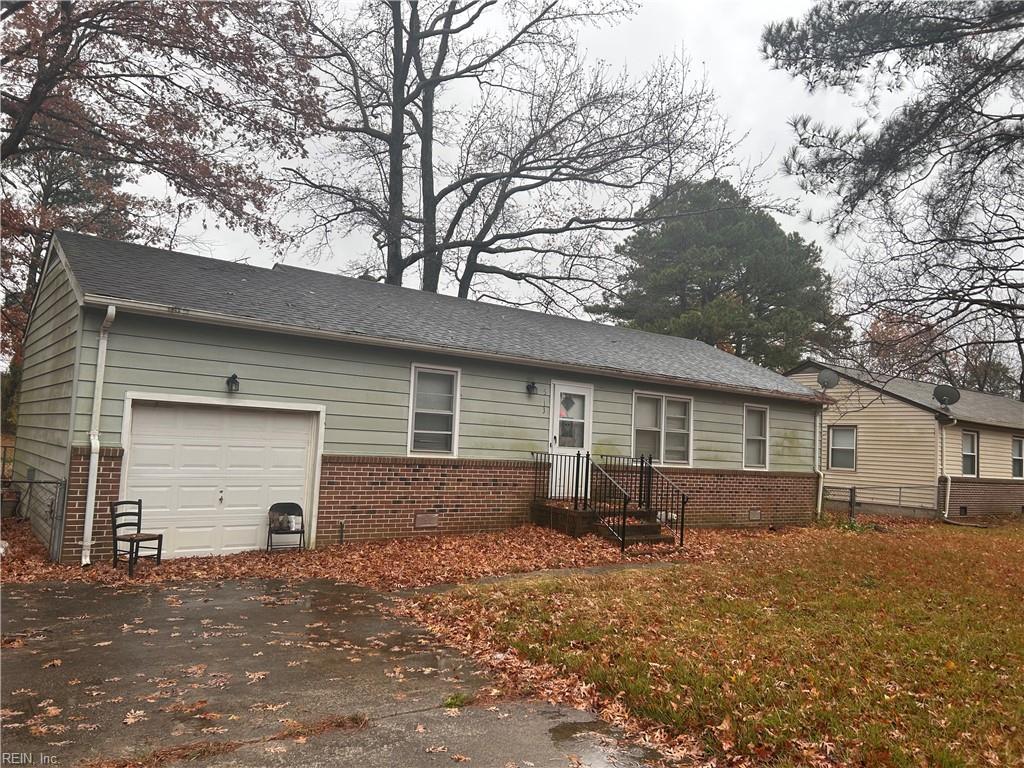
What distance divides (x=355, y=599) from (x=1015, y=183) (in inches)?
410

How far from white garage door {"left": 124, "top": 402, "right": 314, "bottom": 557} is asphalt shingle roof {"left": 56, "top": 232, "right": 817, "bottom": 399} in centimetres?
141

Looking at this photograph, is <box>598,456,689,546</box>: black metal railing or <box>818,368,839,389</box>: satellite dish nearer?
<box>598,456,689,546</box>: black metal railing

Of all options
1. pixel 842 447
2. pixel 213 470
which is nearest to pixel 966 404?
pixel 842 447

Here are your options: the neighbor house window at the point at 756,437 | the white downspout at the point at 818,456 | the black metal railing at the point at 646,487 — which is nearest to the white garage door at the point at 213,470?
the black metal railing at the point at 646,487

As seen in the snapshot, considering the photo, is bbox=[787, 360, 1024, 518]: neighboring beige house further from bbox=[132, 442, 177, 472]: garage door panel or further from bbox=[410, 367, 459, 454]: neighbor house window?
bbox=[132, 442, 177, 472]: garage door panel

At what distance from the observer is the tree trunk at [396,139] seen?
2241 centimetres

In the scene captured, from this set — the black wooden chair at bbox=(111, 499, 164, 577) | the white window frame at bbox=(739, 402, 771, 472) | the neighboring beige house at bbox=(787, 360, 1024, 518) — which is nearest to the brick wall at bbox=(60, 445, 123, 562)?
the black wooden chair at bbox=(111, 499, 164, 577)

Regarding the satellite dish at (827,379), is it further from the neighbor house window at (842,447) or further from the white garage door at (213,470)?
the white garage door at (213,470)

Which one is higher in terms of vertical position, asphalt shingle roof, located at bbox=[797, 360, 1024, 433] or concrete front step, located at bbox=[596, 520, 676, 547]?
asphalt shingle roof, located at bbox=[797, 360, 1024, 433]

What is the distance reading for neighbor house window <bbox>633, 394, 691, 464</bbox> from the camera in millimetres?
13773

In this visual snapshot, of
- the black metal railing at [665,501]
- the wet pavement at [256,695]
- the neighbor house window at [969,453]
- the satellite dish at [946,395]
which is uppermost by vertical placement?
the satellite dish at [946,395]

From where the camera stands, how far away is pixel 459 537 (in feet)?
36.2

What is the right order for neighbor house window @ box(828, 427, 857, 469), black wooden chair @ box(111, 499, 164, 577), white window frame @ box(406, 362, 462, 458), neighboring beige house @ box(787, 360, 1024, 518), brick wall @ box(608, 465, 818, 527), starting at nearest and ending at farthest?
black wooden chair @ box(111, 499, 164, 577) < white window frame @ box(406, 362, 462, 458) < brick wall @ box(608, 465, 818, 527) < neighboring beige house @ box(787, 360, 1024, 518) < neighbor house window @ box(828, 427, 857, 469)

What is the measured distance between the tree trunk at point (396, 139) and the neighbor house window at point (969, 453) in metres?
18.1
